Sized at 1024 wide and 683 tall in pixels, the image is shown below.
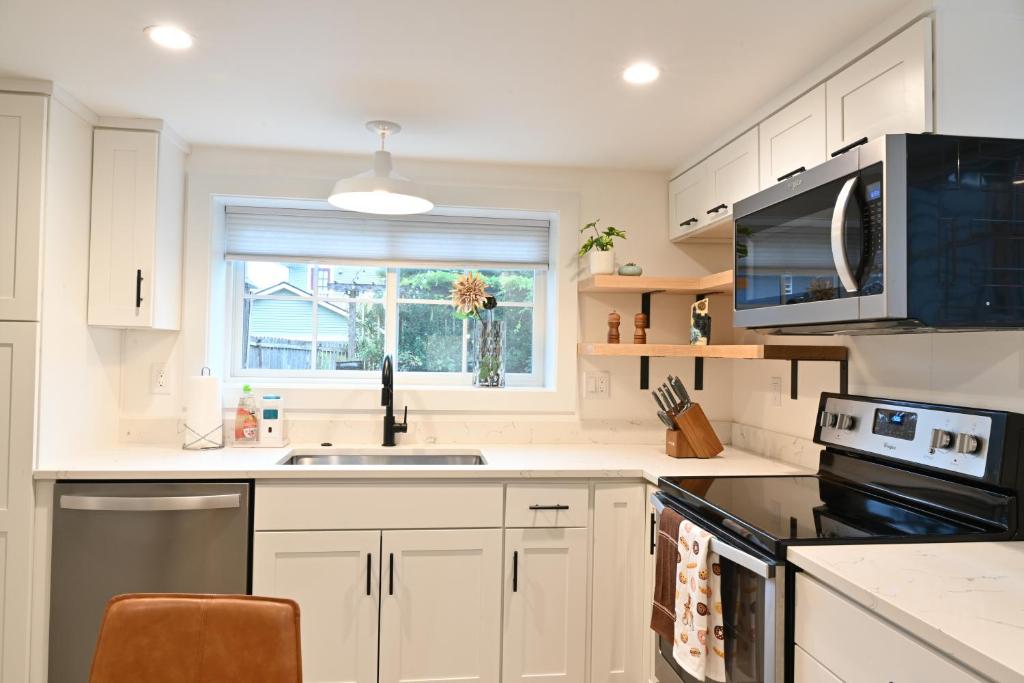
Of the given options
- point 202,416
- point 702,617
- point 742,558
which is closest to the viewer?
point 742,558

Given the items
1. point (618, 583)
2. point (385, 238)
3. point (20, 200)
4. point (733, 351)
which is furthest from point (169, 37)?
point (618, 583)

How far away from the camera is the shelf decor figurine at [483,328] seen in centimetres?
304

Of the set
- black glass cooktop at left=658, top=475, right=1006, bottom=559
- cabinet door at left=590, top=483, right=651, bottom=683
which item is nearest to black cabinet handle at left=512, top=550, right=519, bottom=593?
cabinet door at left=590, top=483, right=651, bottom=683

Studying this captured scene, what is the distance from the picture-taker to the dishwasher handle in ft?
7.22

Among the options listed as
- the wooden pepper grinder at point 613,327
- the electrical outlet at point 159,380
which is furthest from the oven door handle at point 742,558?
the electrical outlet at point 159,380

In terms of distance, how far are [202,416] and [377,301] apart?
2.99 ft

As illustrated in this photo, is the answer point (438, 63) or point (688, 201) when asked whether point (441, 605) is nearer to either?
point (438, 63)

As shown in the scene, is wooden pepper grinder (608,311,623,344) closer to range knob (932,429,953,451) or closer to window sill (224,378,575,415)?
window sill (224,378,575,415)

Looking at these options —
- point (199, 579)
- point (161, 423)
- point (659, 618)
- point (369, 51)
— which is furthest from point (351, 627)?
point (369, 51)

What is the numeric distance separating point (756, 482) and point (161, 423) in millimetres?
2326

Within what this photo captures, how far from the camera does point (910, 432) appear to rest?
1854 mm

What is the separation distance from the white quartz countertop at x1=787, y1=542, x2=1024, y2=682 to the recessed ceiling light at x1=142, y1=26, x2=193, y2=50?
6.64 ft

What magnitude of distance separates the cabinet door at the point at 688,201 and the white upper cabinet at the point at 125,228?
6.94ft

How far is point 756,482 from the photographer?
2.17 metres
